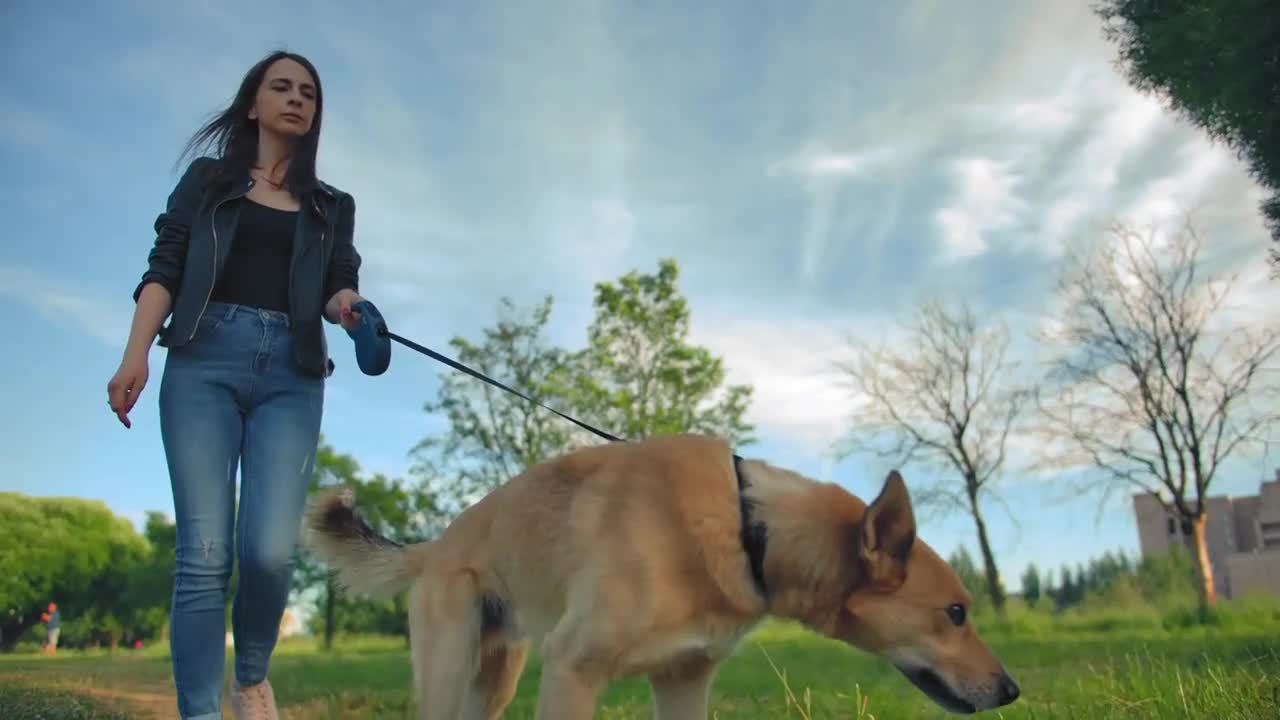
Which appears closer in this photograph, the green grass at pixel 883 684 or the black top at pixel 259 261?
the black top at pixel 259 261

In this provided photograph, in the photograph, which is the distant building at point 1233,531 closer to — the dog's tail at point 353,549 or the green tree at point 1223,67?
the green tree at point 1223,67

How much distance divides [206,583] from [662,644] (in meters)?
2.02

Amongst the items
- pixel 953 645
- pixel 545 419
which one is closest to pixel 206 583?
pixel 953 645

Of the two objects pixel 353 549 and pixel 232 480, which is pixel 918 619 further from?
pixel 232 480

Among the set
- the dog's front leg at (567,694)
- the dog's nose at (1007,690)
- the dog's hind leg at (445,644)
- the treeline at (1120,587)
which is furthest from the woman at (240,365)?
the treeline at (1120,587)

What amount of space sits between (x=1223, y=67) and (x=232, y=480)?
10.5m

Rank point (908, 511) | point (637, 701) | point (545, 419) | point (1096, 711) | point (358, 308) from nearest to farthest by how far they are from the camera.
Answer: point (908, 511) < point (358, 308) < point (1096, 711) < point (637, 701) < point (545, 419)

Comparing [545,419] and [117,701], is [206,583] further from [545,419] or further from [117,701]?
[545,419]

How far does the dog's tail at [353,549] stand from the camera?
14.1 ft

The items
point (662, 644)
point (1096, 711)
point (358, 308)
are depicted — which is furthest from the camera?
point (1096, 711)

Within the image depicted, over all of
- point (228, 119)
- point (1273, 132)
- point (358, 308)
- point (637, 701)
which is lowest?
point (637, 701)

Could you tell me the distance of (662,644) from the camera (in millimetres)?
3289

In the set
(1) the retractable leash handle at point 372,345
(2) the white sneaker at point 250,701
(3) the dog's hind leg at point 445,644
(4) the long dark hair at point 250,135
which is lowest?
(2) the white sneaker at point 250,701

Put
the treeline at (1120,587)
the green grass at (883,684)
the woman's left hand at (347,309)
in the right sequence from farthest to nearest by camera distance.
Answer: the treeline at (1120,587), the green grass at (883,684), the woman's left hand at (347,309)
